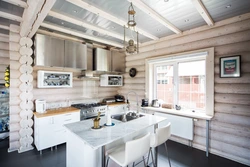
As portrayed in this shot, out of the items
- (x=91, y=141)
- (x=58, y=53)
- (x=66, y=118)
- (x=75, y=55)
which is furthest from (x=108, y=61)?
(x=91, y=141)

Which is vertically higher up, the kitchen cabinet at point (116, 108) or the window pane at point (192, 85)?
the window pane at point (192, 85)

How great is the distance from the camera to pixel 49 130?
112 inches

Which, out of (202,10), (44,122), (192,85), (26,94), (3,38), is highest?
(202,10)

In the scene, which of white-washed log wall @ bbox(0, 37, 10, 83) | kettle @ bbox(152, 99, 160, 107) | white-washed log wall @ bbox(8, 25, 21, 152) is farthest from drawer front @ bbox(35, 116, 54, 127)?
kettle @ bbox(152, 99, 160, 107)

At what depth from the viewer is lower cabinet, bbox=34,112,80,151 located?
2748 millimetres

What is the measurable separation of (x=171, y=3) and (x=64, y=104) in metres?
3.37

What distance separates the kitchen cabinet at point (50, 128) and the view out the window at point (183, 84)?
257 cm

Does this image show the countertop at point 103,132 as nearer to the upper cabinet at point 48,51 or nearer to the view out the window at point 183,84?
the view out the window at point 183,84

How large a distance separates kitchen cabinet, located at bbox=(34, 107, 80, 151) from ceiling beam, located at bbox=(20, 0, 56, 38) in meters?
1.75

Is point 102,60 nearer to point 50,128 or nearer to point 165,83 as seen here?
point 165,83

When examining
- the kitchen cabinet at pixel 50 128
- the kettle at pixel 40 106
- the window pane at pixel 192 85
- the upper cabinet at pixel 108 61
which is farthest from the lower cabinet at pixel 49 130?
the window pane at pixel 192 85

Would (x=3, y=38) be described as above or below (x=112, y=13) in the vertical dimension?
below

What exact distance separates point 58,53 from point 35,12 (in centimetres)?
131

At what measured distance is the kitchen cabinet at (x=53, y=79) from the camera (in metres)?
3.12
